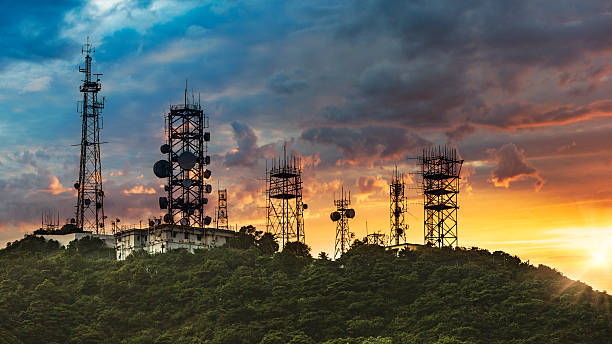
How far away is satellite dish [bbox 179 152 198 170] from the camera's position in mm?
105113

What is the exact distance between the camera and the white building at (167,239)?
3895 inches

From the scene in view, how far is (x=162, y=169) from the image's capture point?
348ft

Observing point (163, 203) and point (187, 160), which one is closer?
point (163, 203)

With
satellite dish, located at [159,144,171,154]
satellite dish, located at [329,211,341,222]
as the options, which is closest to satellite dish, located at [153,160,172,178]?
satellite dish, located at [159,144,171,154]

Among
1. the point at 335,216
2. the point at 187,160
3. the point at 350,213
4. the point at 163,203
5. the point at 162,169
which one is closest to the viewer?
the point at 163,203

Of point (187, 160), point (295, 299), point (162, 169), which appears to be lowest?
point (295, 299)

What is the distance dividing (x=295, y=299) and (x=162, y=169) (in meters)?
38.2

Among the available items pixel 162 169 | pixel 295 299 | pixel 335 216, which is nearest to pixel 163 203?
pixel 162 169

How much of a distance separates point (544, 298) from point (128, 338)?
4439 cm

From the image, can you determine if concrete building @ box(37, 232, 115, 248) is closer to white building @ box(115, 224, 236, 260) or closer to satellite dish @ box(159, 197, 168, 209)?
white building @ box(115, 224, 236, 260)

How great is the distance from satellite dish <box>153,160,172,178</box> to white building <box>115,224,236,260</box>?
31.7 ft

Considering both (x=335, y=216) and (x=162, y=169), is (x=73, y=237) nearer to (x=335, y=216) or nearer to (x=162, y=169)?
(x=162, y=169)

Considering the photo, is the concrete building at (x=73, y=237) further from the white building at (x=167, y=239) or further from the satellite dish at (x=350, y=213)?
the satellite dish at (x=350, y=213)

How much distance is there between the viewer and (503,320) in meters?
69.2
